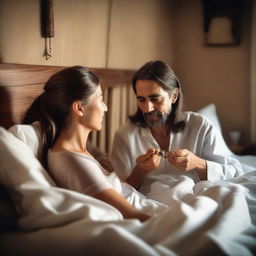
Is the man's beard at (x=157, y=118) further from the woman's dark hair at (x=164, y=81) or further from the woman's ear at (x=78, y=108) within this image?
the woman's ear at (x=78, y=108)

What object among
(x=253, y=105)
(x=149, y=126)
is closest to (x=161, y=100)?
(x=149, y=126)

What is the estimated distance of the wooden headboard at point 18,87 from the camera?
127cm

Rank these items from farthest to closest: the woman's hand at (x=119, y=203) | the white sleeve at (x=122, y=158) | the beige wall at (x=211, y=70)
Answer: the beige wall at (x=211, y=70), the white sleeve at (x=122, y=158), the woman's hand at (x=119, y=203)

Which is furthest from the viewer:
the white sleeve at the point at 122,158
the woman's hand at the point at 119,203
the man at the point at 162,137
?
the white sleeve at the point at 122,158

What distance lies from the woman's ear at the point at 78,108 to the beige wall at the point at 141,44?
40 centimetres

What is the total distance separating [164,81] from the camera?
1.69 m

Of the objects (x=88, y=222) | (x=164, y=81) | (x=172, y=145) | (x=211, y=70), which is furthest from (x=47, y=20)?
(x=211, y=70)

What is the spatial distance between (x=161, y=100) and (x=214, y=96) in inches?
57.6

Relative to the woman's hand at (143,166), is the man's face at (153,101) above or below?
above

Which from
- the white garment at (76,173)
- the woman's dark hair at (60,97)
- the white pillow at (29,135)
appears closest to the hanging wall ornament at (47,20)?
the woman's dark hair at (60,97)

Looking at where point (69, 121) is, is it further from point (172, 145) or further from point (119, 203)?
point (172, 145)

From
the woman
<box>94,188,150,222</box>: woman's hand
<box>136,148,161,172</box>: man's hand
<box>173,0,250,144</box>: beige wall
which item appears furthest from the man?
<box>173,0,250,144</box>: beige wall

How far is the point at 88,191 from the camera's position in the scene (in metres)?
1.07

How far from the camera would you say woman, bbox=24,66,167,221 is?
112cm
